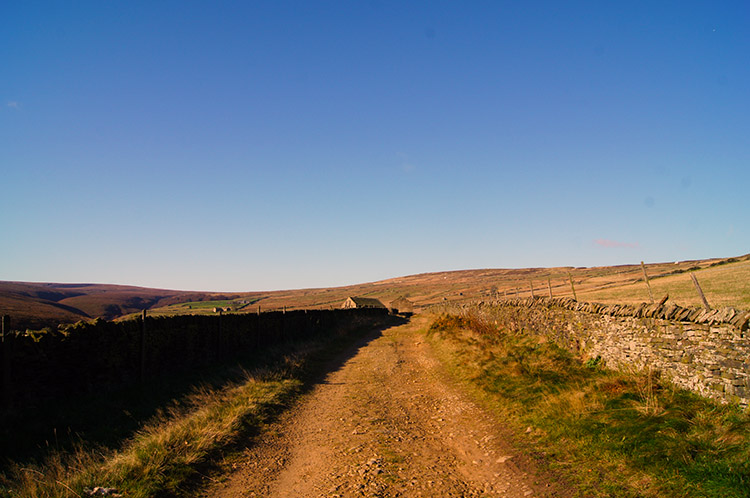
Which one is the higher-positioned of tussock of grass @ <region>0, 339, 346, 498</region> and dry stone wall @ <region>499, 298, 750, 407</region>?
dry stone wall @ <region>499, 298, 750, 407</region>

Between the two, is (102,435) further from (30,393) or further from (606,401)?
(606,401)

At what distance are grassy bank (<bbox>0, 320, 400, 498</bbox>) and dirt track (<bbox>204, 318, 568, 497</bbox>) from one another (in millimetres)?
492

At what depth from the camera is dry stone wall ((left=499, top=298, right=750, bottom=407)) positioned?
6.94m

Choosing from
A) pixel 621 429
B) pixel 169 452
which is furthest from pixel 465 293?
pixel 169 452

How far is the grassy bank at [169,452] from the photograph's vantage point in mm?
5172

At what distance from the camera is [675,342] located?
846 cm

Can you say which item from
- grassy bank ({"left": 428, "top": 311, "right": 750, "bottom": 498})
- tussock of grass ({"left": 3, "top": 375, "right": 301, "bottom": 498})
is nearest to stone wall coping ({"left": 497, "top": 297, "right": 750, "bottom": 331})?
grassy bank ({"left": 428, "top": 311, "right": 750, "bottom": 498})

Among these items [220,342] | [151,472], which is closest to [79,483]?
[151,472]

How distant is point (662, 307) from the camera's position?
9.09m

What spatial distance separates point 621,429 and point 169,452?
6.97m

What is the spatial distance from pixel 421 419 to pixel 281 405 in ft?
11.4

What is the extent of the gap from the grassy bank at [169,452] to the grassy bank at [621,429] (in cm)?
503

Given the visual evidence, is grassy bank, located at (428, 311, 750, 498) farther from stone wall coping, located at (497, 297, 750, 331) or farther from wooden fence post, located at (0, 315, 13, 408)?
wooden fence post, located at (0, 315, 13, 408)

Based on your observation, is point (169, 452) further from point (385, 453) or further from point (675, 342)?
point (675, 342)
